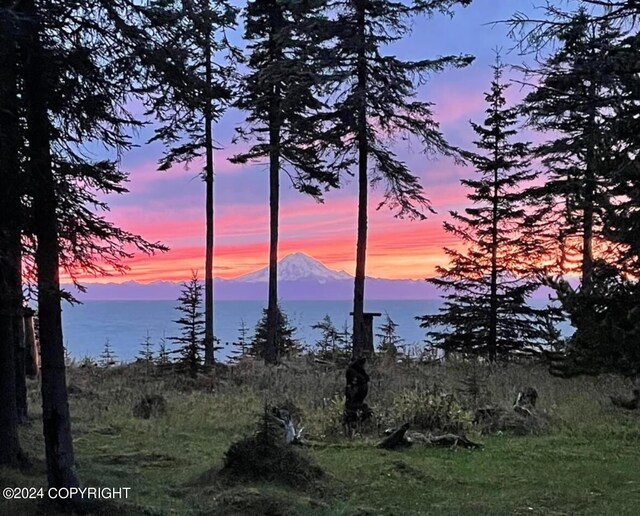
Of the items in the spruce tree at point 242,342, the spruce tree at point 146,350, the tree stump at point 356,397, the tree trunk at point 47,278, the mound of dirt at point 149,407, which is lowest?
the spruce tree at point 242,342

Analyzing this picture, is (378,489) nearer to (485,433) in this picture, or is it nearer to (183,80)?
(485,433)

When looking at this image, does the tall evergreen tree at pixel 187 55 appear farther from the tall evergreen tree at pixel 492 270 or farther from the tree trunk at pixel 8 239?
the tall evergreen tree at pixel 492 270

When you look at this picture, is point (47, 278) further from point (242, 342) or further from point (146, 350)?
point (242, 342)

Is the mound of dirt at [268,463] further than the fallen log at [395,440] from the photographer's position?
No

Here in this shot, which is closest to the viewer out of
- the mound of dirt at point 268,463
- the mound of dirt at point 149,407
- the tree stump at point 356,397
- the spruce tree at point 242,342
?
the mound of dirt at point 268,463

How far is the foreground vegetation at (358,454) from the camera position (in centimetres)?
605

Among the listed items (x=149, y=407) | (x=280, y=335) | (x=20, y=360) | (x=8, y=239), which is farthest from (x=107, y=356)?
(x=8, y=239)

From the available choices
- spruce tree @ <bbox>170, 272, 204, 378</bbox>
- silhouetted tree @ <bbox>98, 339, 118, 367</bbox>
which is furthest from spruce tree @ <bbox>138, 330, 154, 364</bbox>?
spruce tree @ <bbox>170, 272, 204, 378</bbox>

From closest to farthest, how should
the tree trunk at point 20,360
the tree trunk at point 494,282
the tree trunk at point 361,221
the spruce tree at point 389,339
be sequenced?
the tree trunk at point 20,360
the tree trunk at point 361,221
the spruce tree at point 389,339
the tree trunk at point 494,282

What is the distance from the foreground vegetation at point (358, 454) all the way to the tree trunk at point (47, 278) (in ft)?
1.60

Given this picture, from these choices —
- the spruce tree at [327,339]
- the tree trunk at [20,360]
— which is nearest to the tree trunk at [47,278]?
the tree trunk at [20,360]

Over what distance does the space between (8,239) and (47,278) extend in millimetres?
714

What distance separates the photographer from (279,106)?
55.7 ft

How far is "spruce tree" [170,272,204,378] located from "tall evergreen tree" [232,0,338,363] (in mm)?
2523
